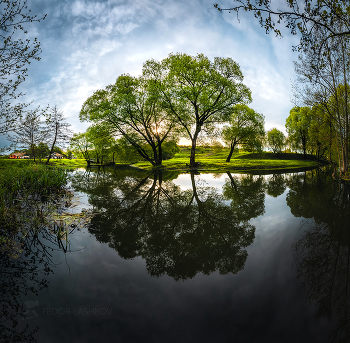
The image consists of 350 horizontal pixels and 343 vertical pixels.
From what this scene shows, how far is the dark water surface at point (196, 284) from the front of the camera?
2152 millimetres

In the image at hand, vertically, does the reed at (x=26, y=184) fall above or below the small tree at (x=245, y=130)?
below

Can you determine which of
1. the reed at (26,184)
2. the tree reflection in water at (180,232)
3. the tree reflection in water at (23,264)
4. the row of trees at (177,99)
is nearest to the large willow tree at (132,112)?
the row of trees at (177,99)

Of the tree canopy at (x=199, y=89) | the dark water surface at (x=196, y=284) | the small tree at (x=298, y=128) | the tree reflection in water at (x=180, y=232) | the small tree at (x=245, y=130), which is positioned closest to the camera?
the dark water surface at (x=196, y=284)

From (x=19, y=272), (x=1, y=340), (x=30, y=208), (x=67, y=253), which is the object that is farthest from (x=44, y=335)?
(x=30, y=208)

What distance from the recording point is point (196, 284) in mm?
2900

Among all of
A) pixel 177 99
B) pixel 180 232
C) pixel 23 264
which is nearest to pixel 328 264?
pixel 180 232

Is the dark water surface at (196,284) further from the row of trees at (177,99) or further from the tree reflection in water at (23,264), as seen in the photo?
the row of trees at (177,99)

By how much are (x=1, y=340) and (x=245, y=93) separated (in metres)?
27.9

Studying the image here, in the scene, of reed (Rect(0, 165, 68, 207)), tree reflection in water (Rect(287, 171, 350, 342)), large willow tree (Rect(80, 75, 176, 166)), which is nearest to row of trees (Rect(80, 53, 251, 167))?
large willow tree (Rect(80, 75, 176, 166))

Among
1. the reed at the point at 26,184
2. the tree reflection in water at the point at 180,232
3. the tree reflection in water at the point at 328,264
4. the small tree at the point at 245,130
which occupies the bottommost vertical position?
the tree reflection in water at the point at 328,264

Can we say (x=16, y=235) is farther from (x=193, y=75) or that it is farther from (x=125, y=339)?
(x=193, y=75)

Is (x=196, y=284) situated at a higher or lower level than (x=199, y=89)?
lower

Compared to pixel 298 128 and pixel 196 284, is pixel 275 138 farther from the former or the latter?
pixel 196 284

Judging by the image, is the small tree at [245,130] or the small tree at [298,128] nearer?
the small tree at [245,130]
